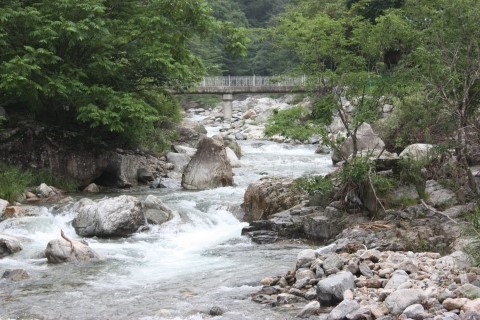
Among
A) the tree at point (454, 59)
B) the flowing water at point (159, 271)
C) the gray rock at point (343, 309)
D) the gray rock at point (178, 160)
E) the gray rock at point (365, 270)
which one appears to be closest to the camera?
the gray rock at point (343, 309)

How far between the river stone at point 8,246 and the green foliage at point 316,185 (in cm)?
581

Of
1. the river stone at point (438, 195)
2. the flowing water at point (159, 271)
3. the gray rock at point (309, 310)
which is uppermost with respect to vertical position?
the river stone at point (438, 195)

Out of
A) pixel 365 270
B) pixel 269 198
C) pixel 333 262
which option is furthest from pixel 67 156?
pixel 365 270

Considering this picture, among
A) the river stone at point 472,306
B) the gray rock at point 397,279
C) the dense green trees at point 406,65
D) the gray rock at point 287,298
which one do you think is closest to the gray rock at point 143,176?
the dense green trees at point 406,65

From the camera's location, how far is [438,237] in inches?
383

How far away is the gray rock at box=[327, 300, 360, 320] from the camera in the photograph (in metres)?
6.70

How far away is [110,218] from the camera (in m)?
12.2

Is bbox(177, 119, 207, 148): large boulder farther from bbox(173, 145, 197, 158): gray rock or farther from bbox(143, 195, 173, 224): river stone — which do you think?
bbox(143, 195, 173, 224): river stone

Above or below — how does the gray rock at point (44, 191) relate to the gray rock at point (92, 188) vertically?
above

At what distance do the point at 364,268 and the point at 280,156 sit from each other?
18.3 metres

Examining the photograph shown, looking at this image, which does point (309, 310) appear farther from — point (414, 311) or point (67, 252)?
point (67, 252)

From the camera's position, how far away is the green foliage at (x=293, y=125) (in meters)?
11.7

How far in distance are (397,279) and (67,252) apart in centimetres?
569

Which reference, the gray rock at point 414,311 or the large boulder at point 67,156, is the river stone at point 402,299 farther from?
the large boulder at point 67,156
